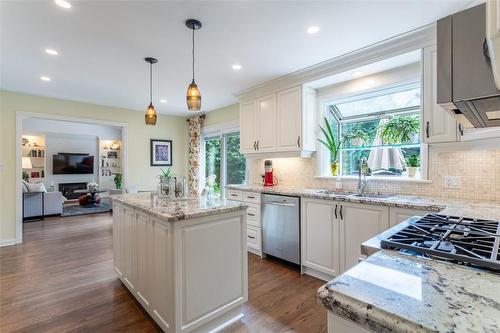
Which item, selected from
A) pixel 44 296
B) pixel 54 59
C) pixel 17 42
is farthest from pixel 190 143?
pixel 44 296

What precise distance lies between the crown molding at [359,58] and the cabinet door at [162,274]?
102 inches

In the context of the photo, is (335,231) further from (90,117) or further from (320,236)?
(90,117)

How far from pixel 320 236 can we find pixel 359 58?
2.05 meters

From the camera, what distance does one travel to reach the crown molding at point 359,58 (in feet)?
7.55

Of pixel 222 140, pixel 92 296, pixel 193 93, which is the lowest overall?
pixel 92 296

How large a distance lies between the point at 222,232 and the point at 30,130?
9768 millimetres

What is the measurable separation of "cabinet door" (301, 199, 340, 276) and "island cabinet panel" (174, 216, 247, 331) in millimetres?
1026

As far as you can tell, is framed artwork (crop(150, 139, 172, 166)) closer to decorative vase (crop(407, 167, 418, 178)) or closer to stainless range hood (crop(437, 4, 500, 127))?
decorative vase (crop(407, 167, 418, 178))

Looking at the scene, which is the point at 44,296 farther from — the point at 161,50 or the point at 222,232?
the point at 161,50

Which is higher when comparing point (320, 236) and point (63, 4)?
point (63, 4)

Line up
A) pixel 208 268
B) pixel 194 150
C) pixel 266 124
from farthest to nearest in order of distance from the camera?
pixel 194 150
pixel 266 124
pixel 208 268

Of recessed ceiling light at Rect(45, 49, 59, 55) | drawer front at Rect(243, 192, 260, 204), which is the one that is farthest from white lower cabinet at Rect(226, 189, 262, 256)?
recessed ceiling light at Rect(45, 49, 59, 55)

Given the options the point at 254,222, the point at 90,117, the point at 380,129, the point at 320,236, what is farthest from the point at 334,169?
the point at 90,117

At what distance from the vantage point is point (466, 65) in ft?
2.80
